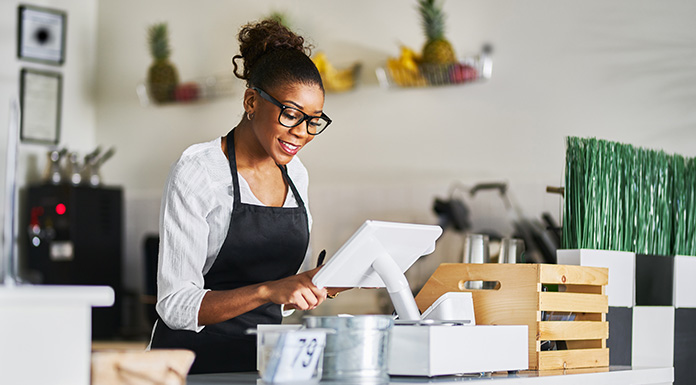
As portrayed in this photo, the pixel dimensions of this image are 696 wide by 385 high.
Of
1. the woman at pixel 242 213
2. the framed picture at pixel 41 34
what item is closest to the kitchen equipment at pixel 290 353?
the woman at pixel 242 213

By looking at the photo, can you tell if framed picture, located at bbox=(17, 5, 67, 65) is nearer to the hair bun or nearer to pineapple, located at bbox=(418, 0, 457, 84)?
pineapple, located at bbox=(418, 0, 457, 84)

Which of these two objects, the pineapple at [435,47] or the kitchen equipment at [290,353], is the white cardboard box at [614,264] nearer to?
the kitchen equipment at [290,353]

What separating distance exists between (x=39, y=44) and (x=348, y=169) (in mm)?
1909

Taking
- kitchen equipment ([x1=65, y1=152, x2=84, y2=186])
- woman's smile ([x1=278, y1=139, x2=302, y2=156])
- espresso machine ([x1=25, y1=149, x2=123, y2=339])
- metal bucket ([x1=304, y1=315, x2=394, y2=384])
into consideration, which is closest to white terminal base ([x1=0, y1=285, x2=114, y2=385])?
metal bucket ([x1=304, y1=315, x2=394, y2=384])

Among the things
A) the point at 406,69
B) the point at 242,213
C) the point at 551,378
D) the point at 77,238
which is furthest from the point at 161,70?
the point at 551,378

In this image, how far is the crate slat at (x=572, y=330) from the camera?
1.78 m

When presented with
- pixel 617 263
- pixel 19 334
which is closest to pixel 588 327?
pixel 617 263

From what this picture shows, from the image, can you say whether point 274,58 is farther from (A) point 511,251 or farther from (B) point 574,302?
(B) point 574,302

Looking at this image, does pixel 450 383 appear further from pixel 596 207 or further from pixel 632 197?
pixel 632 197

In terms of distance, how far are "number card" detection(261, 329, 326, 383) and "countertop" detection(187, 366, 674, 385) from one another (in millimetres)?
54

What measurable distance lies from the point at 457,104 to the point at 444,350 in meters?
2.72

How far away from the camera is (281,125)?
1.84 meters

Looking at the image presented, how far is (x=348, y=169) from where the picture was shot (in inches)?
173

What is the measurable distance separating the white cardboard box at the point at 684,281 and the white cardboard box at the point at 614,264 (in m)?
0.21
